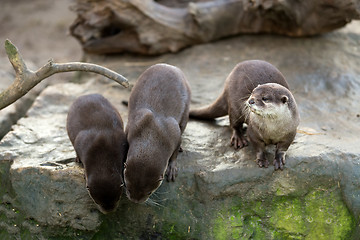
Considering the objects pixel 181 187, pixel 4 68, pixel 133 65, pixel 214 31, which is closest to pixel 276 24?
pixel 214 31

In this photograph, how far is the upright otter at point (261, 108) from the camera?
3.34m

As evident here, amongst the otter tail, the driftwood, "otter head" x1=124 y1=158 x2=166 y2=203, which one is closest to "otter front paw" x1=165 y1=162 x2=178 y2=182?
"otter head" x1=124 y1=158 x2=166 y2=203

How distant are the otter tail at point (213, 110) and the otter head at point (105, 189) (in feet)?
3.82

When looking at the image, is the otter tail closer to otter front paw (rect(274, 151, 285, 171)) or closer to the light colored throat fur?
the light colored throat fur

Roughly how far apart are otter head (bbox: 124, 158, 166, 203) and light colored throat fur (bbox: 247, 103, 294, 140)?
0.74 m

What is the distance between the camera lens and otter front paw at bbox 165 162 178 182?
11.5 feet

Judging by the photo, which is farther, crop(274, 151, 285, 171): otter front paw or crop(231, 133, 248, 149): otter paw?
crop(231, 133, 248, 149): otter paw

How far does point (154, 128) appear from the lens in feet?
11.3

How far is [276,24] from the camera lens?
5.53 metres

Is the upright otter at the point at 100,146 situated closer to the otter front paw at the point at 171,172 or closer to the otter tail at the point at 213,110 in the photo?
the otter front paw at the point at 171,172

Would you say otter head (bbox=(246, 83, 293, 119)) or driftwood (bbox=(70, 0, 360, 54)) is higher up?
otter head (bbox=(246, 83, 293, 119))

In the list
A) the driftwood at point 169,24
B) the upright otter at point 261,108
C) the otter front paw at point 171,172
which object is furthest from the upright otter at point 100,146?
the driftwood at point 169,24

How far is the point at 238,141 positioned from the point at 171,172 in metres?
0.59

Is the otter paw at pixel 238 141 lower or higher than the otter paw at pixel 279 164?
lower
